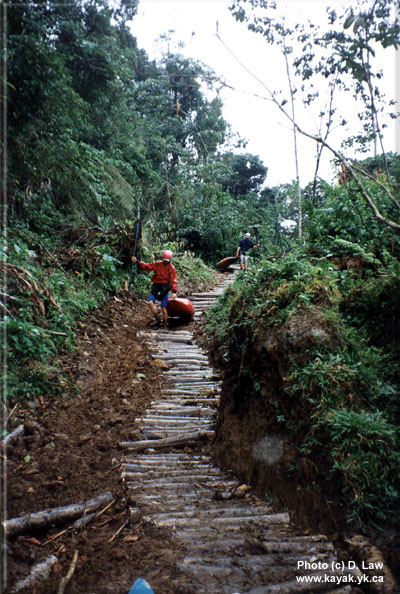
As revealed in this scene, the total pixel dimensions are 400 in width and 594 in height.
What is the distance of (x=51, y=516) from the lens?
8.79 ft

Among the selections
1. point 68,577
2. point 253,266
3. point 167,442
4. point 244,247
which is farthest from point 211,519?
point 244,247

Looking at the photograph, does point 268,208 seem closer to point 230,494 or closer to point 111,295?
point 111,295

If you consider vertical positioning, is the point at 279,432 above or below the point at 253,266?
below

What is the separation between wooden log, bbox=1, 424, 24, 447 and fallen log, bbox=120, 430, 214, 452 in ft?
3.47

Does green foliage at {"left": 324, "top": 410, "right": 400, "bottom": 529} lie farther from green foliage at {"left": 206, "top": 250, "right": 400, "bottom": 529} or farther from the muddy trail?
the muddy trail

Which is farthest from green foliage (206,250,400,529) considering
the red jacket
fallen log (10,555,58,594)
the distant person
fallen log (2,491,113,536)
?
the distant person

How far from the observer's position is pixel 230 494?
316cm

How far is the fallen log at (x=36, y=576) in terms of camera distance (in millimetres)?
1953

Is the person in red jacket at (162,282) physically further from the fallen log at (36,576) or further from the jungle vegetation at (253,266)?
the fallen log at (36,576)

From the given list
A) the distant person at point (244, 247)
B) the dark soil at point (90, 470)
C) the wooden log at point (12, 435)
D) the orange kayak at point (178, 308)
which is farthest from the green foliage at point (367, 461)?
the distant person at point (244, 247)

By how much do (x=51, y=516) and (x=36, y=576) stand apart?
66cm

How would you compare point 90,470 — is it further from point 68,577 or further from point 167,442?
point 68,577

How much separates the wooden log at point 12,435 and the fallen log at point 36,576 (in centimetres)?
137

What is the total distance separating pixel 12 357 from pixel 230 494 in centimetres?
281
